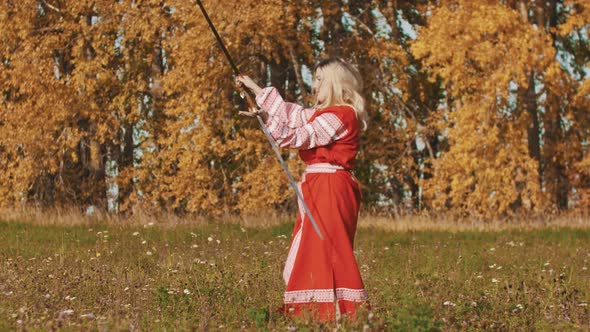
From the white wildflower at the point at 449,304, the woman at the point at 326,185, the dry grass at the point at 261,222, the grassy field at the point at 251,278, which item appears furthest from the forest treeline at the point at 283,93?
the woman at the point at 326,185

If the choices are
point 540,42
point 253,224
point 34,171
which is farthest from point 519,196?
point 34,171

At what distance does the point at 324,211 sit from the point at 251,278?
2.23m

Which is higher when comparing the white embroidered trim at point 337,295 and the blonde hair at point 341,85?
the blonde hair at point 341,85

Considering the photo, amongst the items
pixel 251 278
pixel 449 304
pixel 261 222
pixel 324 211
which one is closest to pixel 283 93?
pixel 261 222

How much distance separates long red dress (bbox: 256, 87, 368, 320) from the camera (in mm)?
6242

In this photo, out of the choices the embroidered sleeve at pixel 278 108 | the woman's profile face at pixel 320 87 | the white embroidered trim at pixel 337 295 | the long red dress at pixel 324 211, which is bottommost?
the white embroidered trim at pixel 337 295

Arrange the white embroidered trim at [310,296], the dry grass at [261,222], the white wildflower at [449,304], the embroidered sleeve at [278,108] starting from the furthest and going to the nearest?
the dry grass at [261,222] < the white wildflower at [449,304] < the embroidered sleeve at [278,108] < the white embroidered trim at [310,296]

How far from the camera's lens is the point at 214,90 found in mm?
18609

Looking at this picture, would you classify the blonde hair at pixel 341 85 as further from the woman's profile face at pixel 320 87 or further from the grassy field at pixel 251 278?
the grassy field at pixel 251 278

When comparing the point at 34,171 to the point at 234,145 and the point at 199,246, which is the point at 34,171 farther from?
the point at 199,246

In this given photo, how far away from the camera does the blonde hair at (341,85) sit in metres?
6.39

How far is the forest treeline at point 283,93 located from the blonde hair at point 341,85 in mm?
10905

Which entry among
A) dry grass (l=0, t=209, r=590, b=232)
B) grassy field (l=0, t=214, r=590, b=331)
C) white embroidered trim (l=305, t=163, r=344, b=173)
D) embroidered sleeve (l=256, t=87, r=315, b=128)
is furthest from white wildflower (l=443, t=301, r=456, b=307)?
dry grass (l=0, t=209, r=590, b=232)

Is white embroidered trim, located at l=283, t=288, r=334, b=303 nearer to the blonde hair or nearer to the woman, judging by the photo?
the woman
